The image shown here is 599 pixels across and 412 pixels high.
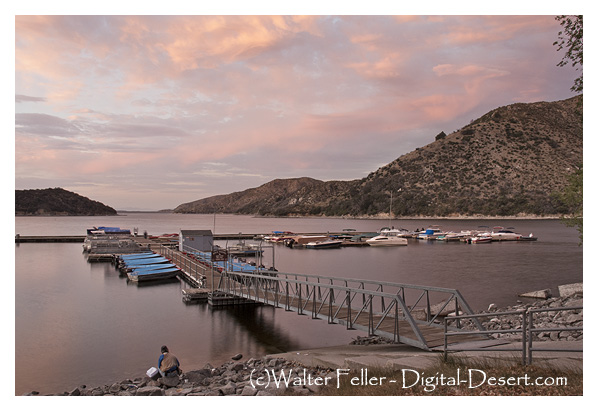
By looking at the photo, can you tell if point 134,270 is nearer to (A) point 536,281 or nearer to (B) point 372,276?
(B) point 372,276

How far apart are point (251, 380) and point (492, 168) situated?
140m

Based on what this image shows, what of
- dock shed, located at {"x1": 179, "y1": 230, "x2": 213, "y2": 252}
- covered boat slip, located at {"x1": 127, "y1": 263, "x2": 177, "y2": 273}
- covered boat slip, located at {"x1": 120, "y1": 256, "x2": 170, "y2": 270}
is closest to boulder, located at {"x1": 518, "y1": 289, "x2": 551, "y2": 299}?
covered boat slip, located at {"x1": 127, "y1": 263, "x2": 177, "y2": 273}

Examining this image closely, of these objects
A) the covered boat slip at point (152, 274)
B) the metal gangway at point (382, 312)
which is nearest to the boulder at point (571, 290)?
the metal gangway at point (382, 312)

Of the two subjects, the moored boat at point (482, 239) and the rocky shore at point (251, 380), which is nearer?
the rocky shore at point (251, 380)

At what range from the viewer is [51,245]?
67062mm

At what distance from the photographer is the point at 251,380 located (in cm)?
995

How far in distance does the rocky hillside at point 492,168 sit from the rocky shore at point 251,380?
12087 cm

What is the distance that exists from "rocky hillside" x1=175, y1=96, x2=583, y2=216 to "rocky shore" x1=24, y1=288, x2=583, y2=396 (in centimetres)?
12087

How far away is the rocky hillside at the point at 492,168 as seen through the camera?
125125 mm

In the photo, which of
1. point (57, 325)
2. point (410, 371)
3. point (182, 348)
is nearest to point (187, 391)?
point (410, 371)

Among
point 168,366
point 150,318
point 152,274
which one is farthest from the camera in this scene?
point 152,274

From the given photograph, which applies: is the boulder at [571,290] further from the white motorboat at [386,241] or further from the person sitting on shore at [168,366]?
the white motorboat at [386,241]

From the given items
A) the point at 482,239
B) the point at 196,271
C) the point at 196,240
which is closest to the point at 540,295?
the point at 196,271

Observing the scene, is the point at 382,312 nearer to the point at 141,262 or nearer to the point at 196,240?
the point at 141,262
